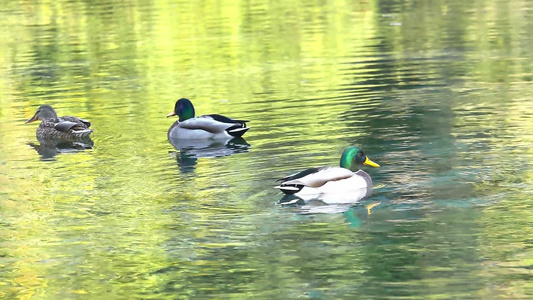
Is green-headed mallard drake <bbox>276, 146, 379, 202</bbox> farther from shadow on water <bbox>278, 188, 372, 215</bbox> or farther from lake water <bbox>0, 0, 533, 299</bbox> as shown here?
lake water <bbox>0, 0, 533, 299</bbox>

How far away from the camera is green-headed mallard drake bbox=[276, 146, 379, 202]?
13.0m

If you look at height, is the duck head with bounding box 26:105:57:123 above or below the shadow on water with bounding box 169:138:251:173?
above

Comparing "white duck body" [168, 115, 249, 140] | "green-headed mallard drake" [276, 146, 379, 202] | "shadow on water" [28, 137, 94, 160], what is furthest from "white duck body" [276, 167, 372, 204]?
"shadow on water" [28, 137, 94, 160]

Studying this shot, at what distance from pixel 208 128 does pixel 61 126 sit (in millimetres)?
2699

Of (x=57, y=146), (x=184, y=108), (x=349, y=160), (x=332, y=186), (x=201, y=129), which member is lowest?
(x=57, y=146)

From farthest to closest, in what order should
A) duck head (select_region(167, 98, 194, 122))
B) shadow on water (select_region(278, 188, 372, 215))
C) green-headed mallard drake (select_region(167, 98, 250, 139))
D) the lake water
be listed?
duck head (select_region(167, 98, 194, 122))
green-headed mallard drake (select_region(167, 98, 250, 139))
shadow on water (select_region(278, 188, 372, 215))
the lake water

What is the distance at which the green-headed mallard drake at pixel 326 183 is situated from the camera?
13.0 meters

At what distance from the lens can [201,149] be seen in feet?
58.2

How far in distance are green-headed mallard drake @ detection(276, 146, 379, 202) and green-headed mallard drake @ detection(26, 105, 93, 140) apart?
21.2 feet

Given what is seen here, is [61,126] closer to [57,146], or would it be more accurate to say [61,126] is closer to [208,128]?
[57,146]

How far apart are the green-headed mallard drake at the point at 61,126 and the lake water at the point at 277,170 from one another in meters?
0.29

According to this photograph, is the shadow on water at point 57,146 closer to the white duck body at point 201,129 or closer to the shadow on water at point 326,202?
the white duck body at point 201,129

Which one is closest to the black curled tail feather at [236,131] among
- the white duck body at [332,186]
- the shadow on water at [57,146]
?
the shadow on water at [57,146]

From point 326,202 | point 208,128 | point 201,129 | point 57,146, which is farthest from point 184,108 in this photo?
point 326,202
